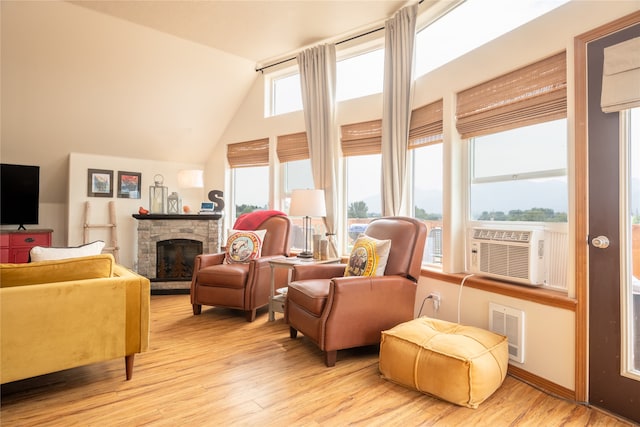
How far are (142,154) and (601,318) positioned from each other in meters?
5.50

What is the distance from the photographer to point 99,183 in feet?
16.1

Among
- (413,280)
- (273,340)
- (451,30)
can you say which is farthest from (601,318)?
(451,30)

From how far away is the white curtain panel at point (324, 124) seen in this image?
404 cm

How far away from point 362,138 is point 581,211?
2.23 metres

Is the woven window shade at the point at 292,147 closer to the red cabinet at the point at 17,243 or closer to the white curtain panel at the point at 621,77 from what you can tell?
the white curtain panel at the point at 621,77

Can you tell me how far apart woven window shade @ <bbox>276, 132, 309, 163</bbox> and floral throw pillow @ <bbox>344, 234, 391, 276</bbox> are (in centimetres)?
199

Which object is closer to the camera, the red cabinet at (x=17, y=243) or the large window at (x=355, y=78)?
the large window at (x=355, y=78)

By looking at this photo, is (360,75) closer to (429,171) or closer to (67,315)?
(429,171)

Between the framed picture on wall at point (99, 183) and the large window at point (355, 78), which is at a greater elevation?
the large window at point (355, 78)

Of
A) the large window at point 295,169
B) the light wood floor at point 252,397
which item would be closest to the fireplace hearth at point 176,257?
the large window at point 295,169

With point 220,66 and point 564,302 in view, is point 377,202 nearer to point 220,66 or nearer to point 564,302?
point 564,302

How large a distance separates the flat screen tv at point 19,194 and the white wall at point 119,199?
372 mm

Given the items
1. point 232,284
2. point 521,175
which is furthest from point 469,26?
point 232,284

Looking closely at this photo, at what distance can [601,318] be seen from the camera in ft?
6.34
